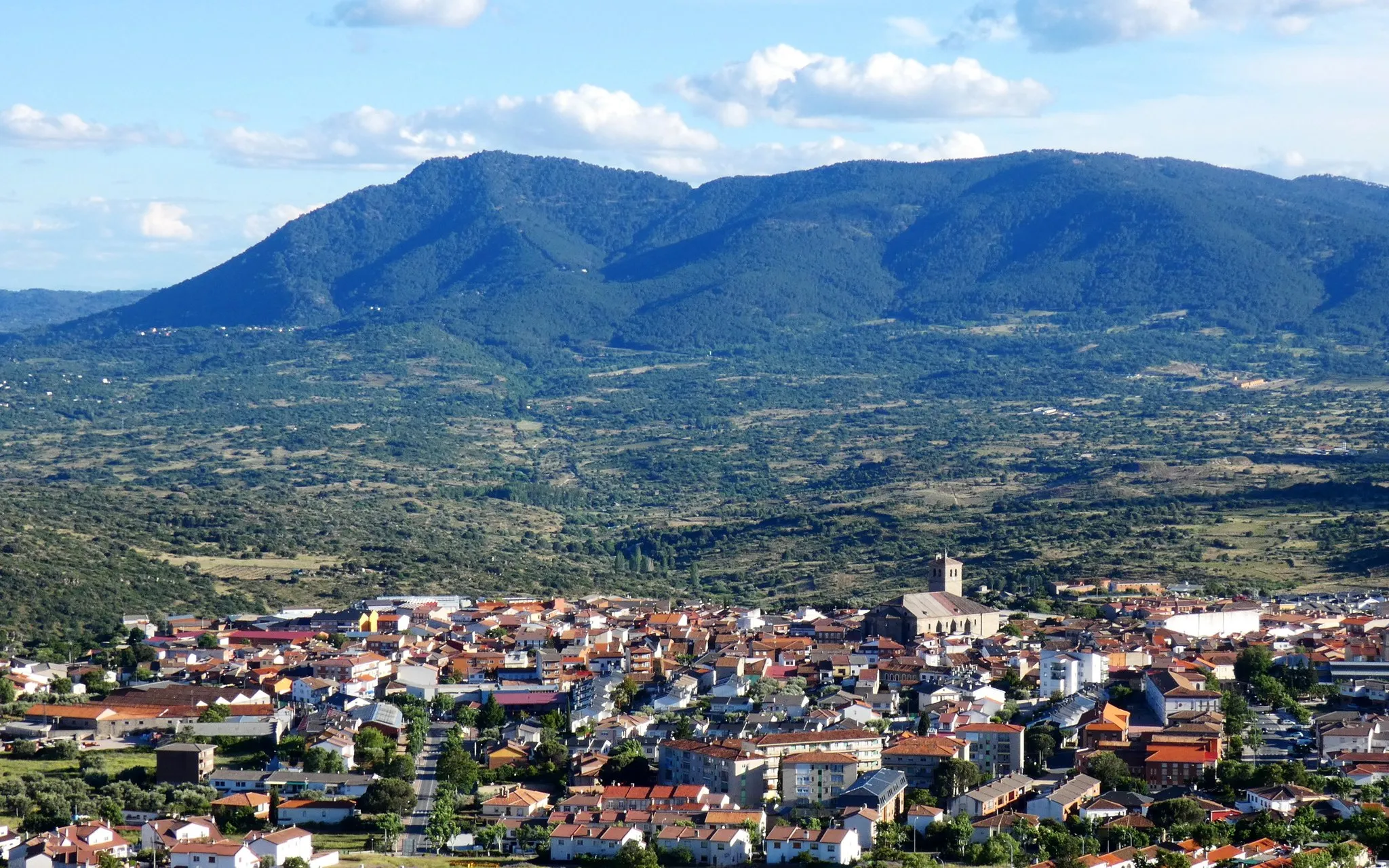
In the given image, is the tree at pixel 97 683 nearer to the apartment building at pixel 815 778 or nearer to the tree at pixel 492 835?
the tree at pixel 492 835

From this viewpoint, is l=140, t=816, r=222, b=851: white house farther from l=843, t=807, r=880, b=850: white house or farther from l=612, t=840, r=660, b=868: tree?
l=843, t=807, r=880, b=850: white house

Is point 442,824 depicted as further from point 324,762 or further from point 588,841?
point 324,762

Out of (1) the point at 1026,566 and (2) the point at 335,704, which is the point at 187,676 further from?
(1) the point at 1026,566

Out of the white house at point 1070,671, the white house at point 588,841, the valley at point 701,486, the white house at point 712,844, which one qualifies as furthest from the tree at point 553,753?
the valley at point 701,486

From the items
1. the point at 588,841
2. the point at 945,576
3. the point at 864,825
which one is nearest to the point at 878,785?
the point at 864,825

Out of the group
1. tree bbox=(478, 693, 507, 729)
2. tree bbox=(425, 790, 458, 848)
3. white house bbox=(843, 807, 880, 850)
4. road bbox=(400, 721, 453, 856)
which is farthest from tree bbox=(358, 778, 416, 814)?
white house bbox=(843, 807, 880, 850)
